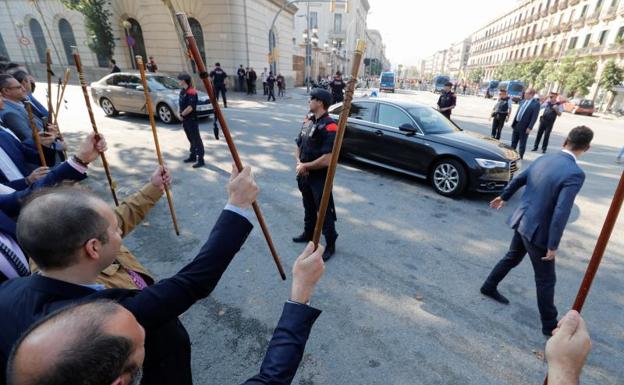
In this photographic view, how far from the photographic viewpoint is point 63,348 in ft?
2.32

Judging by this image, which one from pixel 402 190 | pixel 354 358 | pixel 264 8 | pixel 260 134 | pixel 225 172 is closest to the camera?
pixel 354 358

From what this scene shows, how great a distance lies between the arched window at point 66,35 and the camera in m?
27.3

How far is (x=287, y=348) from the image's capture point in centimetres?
108

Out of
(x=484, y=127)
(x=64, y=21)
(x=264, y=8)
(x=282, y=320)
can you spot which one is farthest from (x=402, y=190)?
(x=64, y=21)

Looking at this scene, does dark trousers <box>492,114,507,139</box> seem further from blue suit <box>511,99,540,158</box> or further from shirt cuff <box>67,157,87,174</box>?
shirt cuff <box>67,157,87,174</box>

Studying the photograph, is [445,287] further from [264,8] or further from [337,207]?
[264,8]

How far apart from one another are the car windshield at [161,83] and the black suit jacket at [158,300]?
11.4 m

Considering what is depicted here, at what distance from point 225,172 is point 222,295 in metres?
3.98

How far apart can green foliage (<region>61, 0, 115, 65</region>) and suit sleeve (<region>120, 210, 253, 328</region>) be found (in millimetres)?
29459

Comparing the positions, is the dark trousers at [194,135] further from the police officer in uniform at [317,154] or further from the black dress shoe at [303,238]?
the black dress shoe at [303,238]

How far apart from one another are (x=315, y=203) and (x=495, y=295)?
7.40 feet

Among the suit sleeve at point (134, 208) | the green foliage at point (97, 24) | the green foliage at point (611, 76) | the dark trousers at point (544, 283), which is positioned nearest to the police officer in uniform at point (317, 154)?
the suit sleeve at point (134, 208)

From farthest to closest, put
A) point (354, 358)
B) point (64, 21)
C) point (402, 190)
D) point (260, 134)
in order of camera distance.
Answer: point (64, 21)
point (260, 134)
point (402, 190)
point (354, 358)

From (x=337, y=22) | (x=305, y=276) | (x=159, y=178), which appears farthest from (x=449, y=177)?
(x=337, y=22)
